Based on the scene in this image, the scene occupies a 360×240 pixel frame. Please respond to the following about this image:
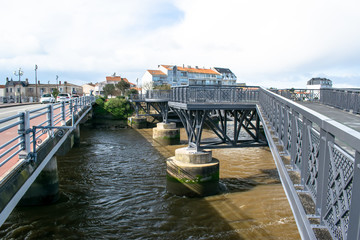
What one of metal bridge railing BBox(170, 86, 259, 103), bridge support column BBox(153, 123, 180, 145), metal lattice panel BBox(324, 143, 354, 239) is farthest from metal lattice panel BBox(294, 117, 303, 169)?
bridge support column BBox(153, 123, 180, 145)

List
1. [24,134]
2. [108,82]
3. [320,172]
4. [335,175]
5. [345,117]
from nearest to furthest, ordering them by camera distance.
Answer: [335,175] → [320,172] → [24,134] → [345,117] → [108,82]

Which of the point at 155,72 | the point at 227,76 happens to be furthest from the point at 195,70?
the point at 227,76

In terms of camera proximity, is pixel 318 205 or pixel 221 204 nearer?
pixel 318 205

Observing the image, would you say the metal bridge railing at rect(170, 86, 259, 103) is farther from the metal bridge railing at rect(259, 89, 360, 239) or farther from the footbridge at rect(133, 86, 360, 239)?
the metal bridge railing at rect(259, 89, 360, 239)

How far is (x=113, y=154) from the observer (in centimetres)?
2186

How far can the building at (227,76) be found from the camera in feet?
339

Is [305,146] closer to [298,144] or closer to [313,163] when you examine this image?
[313,163]

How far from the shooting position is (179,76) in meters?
87.5

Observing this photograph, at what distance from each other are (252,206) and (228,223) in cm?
184

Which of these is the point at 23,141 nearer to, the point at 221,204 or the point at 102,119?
the point at 221,204

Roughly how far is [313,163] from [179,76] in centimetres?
8496

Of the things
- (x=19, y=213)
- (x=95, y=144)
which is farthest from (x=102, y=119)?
(x=19, y=213)

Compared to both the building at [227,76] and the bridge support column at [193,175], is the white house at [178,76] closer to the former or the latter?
→ the building at [227,76]

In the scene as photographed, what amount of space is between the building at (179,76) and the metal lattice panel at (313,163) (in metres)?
76.8
